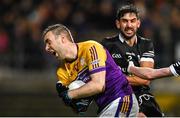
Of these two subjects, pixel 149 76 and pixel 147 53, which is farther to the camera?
pixel 147 53

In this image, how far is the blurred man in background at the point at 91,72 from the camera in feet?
22.4

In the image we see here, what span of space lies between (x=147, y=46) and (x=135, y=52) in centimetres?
19

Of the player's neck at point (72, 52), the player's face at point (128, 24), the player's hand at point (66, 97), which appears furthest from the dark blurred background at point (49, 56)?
the player's hand at point (66, 97)

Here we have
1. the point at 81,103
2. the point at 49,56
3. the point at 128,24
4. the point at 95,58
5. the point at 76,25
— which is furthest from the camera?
the point at 76,25

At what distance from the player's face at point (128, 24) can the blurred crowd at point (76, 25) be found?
583cm

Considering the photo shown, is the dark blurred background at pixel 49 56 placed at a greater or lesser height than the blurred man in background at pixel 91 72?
lesser

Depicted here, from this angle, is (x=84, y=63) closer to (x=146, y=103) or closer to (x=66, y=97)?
(x=66, y=97)

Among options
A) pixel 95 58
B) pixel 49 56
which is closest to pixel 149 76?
pixel 95 58

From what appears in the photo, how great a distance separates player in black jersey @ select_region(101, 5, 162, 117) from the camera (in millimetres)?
8195

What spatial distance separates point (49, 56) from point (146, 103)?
655cm

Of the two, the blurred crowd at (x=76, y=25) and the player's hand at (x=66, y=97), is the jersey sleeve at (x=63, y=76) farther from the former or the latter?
the blurred crowd at (x=76, y=25)

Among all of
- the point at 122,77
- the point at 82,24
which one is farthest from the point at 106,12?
the point at 122,77

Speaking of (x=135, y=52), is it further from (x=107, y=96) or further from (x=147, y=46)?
(x=107, y=96)

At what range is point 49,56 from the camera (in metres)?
14.7
